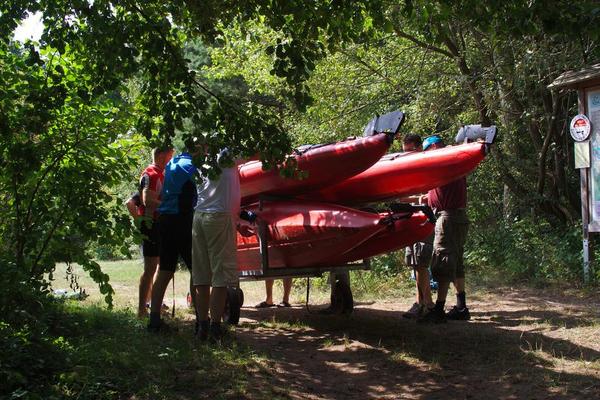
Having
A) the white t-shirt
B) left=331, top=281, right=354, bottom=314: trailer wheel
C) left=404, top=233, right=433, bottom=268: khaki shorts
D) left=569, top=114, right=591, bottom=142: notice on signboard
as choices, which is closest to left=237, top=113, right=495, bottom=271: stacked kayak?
left=404, top=233, right=433, bottom=268: khaki shorts

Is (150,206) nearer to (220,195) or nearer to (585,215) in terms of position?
(220,195)

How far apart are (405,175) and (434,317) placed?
1497mm

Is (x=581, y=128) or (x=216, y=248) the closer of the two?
(x=216, y=248)

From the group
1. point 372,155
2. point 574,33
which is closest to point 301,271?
point 372,155

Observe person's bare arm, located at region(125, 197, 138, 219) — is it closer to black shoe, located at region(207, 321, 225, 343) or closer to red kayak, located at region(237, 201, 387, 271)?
red kayak, located at region(237, 201, 387, 271)

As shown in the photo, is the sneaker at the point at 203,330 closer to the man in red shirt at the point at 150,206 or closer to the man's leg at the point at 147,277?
the man in red shirt at the point at 150,206

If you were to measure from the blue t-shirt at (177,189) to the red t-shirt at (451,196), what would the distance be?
2612 mm

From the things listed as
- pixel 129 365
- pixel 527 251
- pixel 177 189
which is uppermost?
pixel 177 189

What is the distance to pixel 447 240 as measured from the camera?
23.6 ft

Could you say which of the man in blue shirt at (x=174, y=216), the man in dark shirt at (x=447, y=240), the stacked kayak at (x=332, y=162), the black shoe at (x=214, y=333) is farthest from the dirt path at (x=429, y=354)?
the stacked kayak at (x=332, y=162)

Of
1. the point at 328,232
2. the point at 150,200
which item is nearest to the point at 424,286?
the point at 328,232

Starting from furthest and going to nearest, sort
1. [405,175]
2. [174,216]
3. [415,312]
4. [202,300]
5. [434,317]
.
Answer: [415,312] → [405,175] → [434,317] → [174,216] → [202,300]

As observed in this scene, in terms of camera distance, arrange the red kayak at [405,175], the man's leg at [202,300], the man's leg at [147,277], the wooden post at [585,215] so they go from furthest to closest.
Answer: the wooden post at [585,215] → the man's leg at [147,277] → the red kayak at [405,175] → the man's leg at [202,300]

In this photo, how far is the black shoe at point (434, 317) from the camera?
7141 millimetres
